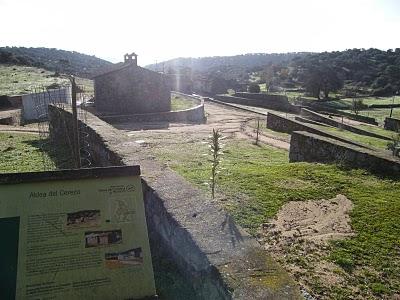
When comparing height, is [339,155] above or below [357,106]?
above

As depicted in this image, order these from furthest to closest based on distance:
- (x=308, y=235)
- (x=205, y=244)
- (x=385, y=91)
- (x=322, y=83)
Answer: (x=385, y=91)
(x=322, y=83)
(x=308, y=235)
(x=205, y=244)

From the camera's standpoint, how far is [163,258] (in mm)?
4457

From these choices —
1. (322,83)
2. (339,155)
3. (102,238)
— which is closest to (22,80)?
(339,155)

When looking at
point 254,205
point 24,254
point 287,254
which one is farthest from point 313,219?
point 24,254

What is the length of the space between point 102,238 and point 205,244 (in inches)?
36.2

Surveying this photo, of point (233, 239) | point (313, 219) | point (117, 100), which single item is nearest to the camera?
point (233, 239)

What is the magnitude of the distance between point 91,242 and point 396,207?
15.9 feet

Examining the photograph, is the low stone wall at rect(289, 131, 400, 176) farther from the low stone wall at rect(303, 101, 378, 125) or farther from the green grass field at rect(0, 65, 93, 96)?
the low stone wall at rect(303, 101, 378, 125)

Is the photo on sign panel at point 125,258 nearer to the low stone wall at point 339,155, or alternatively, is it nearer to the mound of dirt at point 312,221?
the mound of dirt at point 312,221

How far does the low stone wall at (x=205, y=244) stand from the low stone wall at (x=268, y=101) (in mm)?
40677

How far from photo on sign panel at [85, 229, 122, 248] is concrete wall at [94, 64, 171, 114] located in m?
27.7

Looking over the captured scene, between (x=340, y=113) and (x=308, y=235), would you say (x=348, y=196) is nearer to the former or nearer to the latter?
(x=308, y=235)

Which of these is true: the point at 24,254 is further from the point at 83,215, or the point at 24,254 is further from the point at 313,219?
the point at 313,219

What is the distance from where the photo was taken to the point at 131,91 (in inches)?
1217
